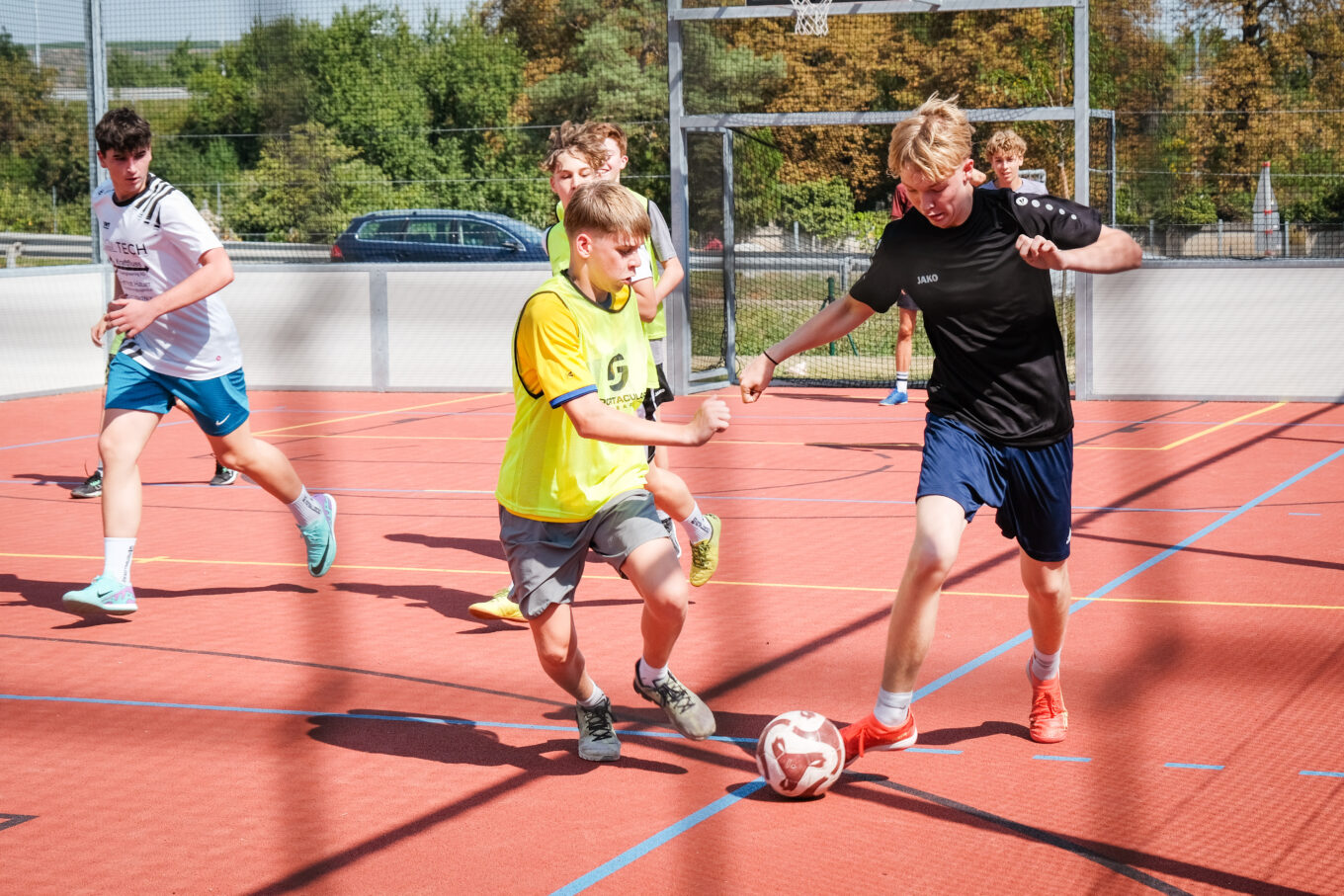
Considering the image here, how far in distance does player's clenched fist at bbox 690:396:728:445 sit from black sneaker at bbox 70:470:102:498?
22.2ft

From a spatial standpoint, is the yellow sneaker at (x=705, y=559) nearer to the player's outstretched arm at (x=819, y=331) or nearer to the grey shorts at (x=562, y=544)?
the player's outstretched arm at (x=819, y=331)

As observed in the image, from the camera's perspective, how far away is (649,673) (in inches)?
177

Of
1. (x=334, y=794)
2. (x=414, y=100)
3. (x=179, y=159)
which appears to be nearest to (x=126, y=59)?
(x=179, y=159)

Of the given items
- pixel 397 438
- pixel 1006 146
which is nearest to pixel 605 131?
pixel 1006 146

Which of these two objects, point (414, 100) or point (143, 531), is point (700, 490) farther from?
point (414, 100)

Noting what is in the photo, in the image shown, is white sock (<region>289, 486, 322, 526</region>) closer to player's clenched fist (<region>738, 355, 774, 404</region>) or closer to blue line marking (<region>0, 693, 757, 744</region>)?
blue line marking (<region>0, 693, 757, 744</region>)

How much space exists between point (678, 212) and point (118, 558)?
31.7 ft

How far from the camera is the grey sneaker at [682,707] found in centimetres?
445

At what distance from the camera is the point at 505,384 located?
16.3 metres

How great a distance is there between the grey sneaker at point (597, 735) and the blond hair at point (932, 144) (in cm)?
172

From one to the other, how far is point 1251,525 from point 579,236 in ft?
16.4

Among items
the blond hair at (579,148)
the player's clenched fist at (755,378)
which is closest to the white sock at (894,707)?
the player's clenched fist at (755,378)

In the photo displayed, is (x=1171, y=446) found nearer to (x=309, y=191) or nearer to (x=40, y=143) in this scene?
(x=309, y=191)

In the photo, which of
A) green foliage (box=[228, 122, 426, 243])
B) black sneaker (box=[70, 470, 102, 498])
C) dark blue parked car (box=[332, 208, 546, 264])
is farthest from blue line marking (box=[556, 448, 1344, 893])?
green foliage (box=[228, 122, 426, 243])
